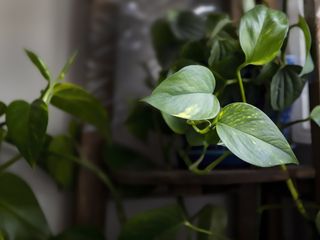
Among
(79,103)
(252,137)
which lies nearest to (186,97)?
(252,137)

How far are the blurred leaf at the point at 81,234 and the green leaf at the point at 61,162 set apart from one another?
11 centimetres

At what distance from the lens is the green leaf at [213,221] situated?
0.61 metres

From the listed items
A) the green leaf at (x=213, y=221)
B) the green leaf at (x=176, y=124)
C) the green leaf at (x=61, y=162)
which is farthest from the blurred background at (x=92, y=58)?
the green leaf at (x=176, y=124)

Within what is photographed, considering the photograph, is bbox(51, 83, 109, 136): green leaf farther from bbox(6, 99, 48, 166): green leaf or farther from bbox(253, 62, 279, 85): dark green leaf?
bbox(253, 62, 279, 85): dark green leaf

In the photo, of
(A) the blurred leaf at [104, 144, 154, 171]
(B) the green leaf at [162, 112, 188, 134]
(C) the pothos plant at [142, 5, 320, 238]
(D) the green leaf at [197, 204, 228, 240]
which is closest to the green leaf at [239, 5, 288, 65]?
(C) the pothos plant at [142, 5, 320, 238]

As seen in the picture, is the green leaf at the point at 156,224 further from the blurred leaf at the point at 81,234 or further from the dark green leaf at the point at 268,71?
the dark green leaf at the point at 268,71

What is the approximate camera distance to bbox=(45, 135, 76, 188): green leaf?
0.77m

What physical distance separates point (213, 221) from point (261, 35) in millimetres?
318

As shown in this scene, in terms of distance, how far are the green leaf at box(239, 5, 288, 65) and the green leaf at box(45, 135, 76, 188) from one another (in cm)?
45

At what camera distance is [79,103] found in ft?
2.29

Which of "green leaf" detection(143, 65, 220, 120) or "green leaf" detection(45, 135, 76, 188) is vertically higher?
"green leaf" detection(143, 65, 220, 120)

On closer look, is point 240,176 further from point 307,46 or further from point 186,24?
point 186,24

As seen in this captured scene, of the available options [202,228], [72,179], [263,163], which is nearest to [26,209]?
[72,179]

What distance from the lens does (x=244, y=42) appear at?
49cm
